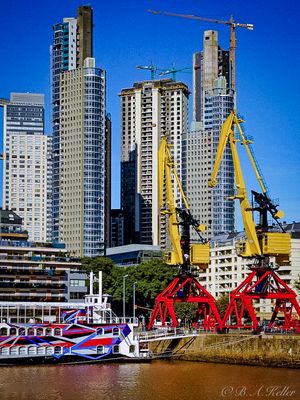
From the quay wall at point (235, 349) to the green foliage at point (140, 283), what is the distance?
3966 cm

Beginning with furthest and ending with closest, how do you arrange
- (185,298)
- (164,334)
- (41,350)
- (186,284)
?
(186,284) < (185,298) < (164,334) < (41,350)

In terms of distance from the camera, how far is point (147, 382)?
65.4 meters

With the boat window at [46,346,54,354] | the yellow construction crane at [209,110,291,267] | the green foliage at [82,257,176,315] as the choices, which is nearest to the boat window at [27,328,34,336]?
the boat window at [46,346,54,354]

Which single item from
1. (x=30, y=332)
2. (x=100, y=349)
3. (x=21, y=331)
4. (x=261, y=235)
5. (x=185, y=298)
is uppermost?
(x=261, y=235)

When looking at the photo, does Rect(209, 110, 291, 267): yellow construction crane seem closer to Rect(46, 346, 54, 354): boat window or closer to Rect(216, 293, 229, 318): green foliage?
A: Rect(46, 346, 54, 354): boat window

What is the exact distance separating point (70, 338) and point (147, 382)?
15.2m

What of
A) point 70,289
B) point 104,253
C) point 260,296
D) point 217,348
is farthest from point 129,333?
point 104,253

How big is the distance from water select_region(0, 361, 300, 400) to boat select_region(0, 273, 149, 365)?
1.96 meters

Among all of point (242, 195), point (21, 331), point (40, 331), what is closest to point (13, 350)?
point (21, 331)

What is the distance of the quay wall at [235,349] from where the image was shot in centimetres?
7488

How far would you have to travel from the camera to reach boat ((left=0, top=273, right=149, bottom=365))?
76.9 m

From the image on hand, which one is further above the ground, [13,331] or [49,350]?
[13,331]

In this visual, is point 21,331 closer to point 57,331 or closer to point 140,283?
point 57,331

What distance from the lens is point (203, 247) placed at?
9706 centimetres
